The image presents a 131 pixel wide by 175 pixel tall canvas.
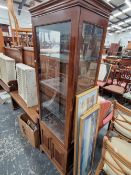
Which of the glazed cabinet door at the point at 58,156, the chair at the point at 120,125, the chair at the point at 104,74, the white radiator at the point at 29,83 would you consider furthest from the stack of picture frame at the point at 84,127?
the chair at the point at 104,74

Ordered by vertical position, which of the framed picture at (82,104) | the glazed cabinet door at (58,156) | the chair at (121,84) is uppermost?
the framed picture at (82,104)

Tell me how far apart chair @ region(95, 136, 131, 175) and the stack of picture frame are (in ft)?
0.57

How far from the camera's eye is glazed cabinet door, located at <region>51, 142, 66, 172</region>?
1.29 metres

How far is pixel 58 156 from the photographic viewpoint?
1400mm

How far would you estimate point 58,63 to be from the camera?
143cm

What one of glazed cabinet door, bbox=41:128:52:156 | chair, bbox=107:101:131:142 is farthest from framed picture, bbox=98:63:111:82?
glazed cabinet door, bbox=41:128:52:156

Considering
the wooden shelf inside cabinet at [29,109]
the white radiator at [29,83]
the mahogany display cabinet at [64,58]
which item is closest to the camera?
the mahogany display cabinet at [64,58]

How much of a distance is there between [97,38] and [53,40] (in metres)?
0.52

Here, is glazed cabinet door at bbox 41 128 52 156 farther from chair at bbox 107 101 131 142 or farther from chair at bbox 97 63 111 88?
chair at bbox 97 63 111 88

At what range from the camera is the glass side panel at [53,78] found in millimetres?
1268

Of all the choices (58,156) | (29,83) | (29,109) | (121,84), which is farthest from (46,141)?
(121,84)

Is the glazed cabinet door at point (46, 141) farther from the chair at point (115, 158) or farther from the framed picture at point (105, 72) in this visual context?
the framed picture at point (105, 72)

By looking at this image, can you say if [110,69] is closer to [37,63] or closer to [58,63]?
[58,63]

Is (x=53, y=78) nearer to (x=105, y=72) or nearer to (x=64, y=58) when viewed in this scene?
(x=64, y=58)
